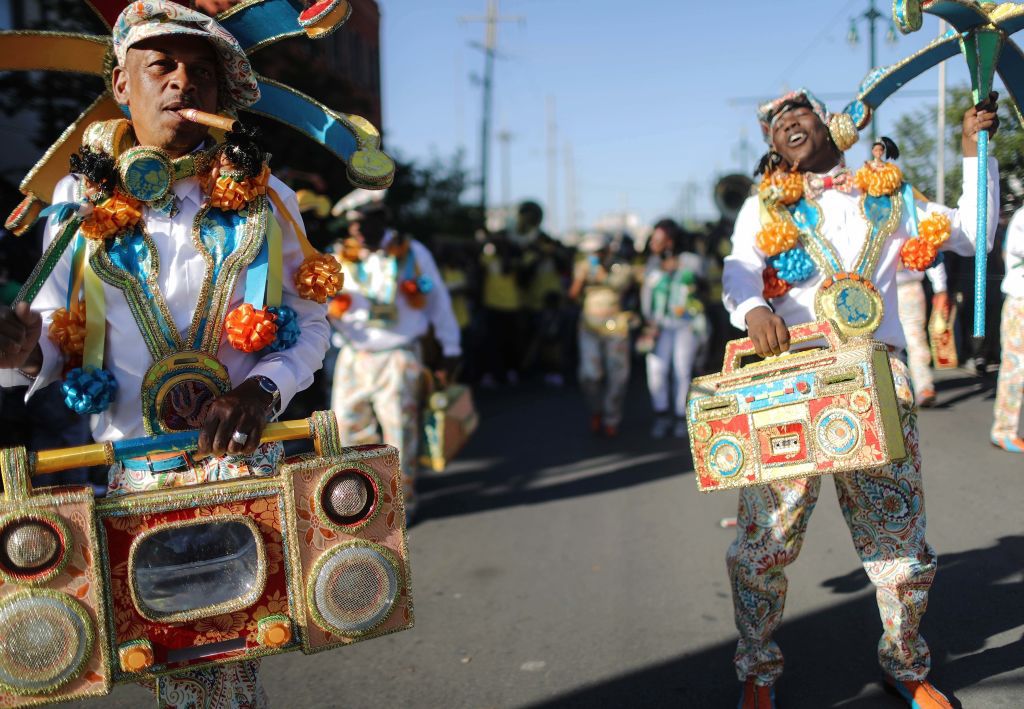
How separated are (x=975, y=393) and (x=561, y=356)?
6.15 meters

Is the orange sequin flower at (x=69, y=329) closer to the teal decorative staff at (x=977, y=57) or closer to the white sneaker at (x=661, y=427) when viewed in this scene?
the teal decorative staff at (x=977, y=57)

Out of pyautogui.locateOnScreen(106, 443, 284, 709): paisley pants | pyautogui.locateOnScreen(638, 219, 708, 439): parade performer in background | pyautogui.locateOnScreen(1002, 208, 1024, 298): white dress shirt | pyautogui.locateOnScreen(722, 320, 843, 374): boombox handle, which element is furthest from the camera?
pyautogui.locateOnScreen(638, 219, 708, 439): parade performer in background

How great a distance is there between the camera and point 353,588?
206 cm

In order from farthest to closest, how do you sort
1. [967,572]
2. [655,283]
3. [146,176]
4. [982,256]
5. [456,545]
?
[655,283] → [456,545] → [967,572] → [982,256] → [146,176]

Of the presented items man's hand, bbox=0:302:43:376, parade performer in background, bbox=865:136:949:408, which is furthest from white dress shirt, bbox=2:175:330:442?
parade performer in background, bbox=865:136:949:408

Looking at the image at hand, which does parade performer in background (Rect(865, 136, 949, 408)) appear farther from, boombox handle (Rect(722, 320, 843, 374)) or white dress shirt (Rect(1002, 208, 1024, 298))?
boombox handle (Rect(722, 320, 843, 374))

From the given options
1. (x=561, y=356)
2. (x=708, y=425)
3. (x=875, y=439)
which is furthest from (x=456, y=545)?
(x=561, y=356)

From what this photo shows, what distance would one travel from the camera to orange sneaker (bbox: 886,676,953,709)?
10.7 ft

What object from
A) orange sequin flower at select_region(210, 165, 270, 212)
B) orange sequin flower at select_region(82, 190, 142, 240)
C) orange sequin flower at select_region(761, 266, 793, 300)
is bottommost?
orange sequin flower at select_region(761, 266, 793, 300)

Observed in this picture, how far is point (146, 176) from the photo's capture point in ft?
7.91

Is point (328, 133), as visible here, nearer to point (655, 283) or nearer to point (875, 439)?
point (875, 439)

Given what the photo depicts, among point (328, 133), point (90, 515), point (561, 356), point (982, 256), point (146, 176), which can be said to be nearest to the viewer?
point (90, 515)

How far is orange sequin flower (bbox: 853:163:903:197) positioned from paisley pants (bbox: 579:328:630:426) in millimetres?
5716

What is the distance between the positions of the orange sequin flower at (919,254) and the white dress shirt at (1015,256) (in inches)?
132
